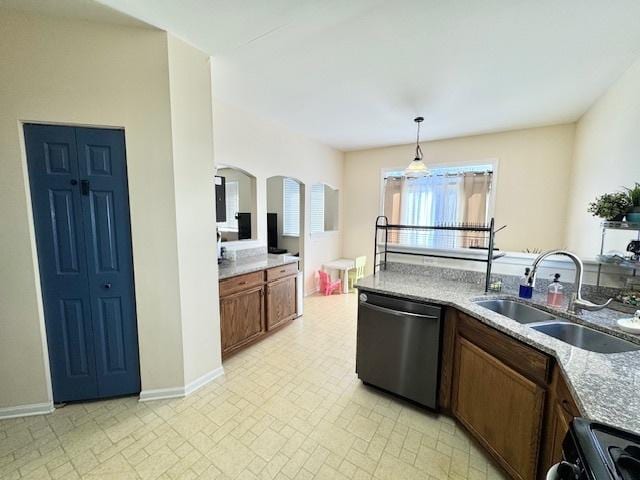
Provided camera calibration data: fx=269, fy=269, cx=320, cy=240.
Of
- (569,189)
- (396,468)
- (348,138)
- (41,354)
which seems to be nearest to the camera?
(396,468)

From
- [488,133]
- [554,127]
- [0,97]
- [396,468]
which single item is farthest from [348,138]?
[396,468]

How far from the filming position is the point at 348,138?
4.63m

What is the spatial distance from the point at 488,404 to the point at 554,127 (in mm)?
4115

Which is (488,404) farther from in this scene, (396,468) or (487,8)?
(487,8)

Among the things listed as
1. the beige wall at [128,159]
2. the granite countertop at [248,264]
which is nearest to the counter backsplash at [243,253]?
the granite countertop at [248,264]

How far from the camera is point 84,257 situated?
1.96m

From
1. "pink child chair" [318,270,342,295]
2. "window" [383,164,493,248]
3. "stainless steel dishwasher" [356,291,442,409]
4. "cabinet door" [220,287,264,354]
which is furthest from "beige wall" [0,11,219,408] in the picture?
"window" [383,164,493,248]

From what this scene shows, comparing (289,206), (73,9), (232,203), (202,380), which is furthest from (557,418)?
(232,203)

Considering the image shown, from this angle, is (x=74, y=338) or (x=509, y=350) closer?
(x=509, y=350)

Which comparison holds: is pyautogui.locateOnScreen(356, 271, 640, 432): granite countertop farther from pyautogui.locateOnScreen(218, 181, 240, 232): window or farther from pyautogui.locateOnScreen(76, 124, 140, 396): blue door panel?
pyautogui.locateOnScreen(218, 181, 240, 232): window

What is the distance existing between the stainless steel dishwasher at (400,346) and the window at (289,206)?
127 inches

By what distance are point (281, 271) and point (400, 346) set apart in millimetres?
1765

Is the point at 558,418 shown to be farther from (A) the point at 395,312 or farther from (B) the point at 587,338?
(A) the point at 395,312

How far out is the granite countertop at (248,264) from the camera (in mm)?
2719
